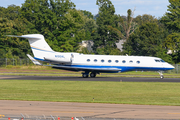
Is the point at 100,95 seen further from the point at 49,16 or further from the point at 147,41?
the point at 49,16

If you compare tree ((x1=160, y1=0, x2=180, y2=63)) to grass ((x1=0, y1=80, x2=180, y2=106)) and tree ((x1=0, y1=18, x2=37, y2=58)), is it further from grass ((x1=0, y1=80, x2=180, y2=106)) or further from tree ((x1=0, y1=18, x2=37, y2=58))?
grass ((x1=0, y1=80, x2=180, y2=106))

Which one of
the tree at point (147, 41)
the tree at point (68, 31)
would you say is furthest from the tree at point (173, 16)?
the tree at point (68, 31)

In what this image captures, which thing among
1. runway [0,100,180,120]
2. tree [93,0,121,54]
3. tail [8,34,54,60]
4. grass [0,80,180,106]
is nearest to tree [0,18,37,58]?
tree [93,0,121,54]

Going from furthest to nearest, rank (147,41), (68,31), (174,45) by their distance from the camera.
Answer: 1. (68,31)
2. (147,41)
3. (174,45)

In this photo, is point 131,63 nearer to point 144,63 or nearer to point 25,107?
point 144,63

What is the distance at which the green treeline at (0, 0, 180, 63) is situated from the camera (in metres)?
65.9

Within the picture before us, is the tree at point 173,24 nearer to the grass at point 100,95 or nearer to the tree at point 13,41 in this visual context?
the tree at point 13,41

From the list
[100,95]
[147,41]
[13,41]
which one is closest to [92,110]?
[100,95]

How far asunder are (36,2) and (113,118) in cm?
7370

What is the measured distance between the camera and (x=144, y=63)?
37.6 m

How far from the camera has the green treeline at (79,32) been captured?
65.9 m

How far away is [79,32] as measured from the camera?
77750 mm

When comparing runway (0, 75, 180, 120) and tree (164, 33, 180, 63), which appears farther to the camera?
tree (164, 33, 180, 63)

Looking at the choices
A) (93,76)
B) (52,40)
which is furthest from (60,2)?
(93,76)
